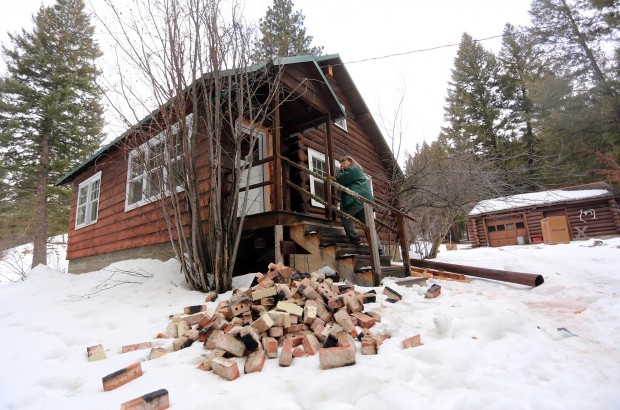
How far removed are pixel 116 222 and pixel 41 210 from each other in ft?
34.3

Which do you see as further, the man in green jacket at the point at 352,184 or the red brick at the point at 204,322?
the man in green jacket at the point at 352,184

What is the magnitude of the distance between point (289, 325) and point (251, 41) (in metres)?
4.02

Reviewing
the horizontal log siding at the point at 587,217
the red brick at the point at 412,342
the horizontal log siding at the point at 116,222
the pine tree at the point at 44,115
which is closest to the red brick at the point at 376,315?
the red brick at the point at 412,342

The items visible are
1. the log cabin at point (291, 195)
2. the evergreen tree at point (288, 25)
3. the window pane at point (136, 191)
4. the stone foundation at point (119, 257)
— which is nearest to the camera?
the log cabin at point (291, 195)

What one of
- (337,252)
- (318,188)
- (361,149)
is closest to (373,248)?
(337,252)

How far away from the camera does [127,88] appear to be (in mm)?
4352

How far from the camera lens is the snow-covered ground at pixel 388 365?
1.66 m

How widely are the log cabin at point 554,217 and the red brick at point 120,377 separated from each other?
18.5 metres

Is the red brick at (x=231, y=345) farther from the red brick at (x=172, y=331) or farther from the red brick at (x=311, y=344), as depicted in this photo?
the red brick at (x=172, y=331)

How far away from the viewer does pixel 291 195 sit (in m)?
7.48

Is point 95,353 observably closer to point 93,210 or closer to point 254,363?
point 254,363

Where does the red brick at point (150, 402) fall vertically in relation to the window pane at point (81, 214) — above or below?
below

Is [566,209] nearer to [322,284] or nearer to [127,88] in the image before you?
[322,284]

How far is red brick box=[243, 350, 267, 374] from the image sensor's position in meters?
2.01
